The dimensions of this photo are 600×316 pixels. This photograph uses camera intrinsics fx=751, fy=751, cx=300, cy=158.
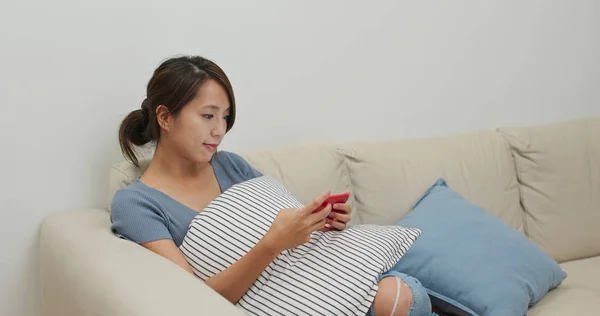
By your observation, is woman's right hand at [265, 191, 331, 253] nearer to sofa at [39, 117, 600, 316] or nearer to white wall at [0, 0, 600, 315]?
sofa at [39, 117, 600, 316]

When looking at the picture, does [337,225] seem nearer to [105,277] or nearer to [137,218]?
[137,218]

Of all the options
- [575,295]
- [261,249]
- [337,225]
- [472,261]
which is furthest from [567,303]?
[261,249]

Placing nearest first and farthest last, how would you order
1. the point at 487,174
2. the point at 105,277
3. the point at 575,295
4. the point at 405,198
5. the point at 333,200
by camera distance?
the point at 105,277, the point at 333,200, the point at 575,295, the point at 405,198, the point at 487,174

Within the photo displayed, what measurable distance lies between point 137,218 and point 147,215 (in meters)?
0.02

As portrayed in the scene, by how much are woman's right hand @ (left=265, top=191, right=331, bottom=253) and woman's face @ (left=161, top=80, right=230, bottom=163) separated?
31 centimetres

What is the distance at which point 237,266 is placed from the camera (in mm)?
1666

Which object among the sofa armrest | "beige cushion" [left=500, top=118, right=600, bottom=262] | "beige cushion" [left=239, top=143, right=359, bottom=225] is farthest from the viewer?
"beige cushion" [left=500, top=118, right=600, bottom=262]

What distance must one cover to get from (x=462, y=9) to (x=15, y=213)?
171 centimetres

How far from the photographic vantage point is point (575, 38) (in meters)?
3.07

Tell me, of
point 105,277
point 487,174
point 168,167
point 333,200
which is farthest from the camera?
point 487,174

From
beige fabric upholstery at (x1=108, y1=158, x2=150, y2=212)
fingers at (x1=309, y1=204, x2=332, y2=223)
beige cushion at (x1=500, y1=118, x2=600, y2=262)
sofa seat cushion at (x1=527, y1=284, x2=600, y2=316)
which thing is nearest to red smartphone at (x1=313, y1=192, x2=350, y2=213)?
fingers at (x1=309, y1=204, x2=332, y2=223)

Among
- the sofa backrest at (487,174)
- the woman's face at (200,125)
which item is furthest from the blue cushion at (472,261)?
the woman's face at (200,125)

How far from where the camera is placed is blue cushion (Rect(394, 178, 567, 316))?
1.96m

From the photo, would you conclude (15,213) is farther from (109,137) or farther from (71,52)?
(71,52)
